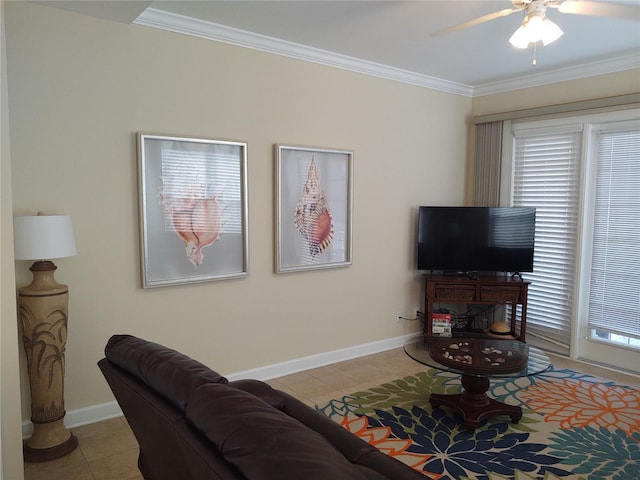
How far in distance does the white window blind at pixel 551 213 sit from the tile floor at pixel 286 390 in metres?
0.43

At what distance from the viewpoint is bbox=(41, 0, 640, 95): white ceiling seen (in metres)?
2.96

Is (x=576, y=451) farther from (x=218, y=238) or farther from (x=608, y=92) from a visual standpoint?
(x=608, y=92)

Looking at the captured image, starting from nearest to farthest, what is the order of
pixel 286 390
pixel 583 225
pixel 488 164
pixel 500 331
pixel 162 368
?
pixel 162 368 < pixel 286 390 < pixel 583 225 < pixel 500 331 < pixel 488 164

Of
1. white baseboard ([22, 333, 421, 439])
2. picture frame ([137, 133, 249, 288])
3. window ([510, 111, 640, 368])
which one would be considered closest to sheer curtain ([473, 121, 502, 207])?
window ([510, 111, 640, 368])

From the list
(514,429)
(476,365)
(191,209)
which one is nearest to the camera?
(476,365)

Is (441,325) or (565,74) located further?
(441,325)

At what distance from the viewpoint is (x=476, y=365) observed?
289 centimetres

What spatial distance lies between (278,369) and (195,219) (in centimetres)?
148

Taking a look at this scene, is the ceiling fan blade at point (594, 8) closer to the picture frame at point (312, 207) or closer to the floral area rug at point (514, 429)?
the picture frame at point (312, 207)

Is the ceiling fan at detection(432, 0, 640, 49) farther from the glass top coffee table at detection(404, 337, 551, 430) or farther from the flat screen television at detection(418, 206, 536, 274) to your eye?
the flat screen television at detection(418, 206, 536, 274)

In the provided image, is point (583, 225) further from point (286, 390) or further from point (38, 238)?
point (38, 238)

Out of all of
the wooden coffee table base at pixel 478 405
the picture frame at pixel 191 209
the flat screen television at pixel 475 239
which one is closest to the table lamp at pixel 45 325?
the picture frame at pixel 191 209

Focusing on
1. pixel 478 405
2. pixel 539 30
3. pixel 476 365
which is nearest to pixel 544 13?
pixel 539 30

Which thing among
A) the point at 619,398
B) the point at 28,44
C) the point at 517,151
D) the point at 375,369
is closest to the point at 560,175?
the point at 517,151
